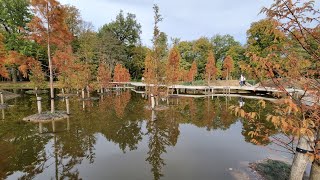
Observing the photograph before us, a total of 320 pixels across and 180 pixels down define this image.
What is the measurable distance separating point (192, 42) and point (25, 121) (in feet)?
160

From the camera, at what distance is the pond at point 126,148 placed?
8.62m

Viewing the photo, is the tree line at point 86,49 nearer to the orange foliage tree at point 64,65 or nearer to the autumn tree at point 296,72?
the orange foliage tree at point 64,65

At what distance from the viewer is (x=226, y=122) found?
57.7 feet

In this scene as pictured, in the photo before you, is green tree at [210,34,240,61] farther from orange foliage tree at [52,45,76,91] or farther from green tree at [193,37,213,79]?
orange foliage tree at [52,45,76,91]

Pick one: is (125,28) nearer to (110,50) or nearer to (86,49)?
(110,50)

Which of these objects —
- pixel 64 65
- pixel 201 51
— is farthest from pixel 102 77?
pixel 201 51

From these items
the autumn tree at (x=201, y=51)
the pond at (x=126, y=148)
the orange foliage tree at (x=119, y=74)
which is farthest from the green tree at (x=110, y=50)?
the pond at (x=126, y=148)

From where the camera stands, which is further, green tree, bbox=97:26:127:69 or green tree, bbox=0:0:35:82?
green tree, bbox=97:26:127:69

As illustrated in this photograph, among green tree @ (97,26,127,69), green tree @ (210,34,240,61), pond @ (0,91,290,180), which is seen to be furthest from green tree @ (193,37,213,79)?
pond @ (0,91,290,180)

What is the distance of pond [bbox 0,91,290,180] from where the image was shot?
8.62 metres

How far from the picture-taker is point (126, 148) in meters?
11.4

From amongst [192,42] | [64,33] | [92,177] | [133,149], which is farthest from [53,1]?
[192,42]

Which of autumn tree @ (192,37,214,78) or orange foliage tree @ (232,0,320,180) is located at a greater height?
autumn tree @ (192,37,214,78)

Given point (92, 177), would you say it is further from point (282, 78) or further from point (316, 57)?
point (316, 57)
